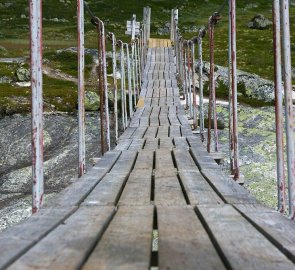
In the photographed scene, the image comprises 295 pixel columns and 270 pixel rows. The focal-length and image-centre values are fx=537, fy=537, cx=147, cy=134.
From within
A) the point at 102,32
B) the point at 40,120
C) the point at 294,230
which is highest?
the point at 102,32

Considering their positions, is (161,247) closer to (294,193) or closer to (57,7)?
(294,193)

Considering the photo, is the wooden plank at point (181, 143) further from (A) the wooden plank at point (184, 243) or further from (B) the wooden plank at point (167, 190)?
(A) the wooden plank at point (184, 243)

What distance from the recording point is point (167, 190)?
5941 millimetres

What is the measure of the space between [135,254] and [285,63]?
8.15 ft

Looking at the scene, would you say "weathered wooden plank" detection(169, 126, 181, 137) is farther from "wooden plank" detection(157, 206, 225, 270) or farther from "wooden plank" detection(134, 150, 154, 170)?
"wooden plank" detection(157, 206, 225, 270)

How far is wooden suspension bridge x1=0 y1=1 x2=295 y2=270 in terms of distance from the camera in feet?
10.6

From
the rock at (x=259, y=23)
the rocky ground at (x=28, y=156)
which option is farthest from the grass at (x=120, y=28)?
the rocky ground at (x=28, y=156)

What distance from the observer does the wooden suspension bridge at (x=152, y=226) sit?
322 cm

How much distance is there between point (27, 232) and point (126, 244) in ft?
2.57

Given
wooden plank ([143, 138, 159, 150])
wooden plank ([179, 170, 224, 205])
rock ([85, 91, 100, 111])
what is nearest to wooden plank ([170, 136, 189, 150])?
wooden plank ([143, 138, 159, 150])

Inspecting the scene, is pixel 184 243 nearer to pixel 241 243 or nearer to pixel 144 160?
pixel 241 243

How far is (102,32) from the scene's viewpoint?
33.0 feet

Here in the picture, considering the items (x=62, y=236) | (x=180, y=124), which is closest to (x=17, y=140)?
(x=180, y=124)

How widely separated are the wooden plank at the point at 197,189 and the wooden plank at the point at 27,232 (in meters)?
1.25
